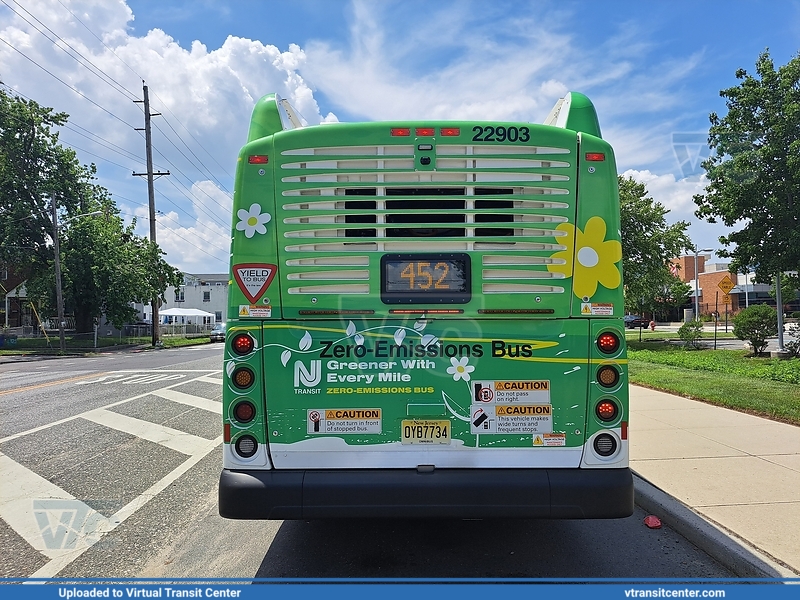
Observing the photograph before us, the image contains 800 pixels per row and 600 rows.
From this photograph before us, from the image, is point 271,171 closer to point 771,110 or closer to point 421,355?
point 421,355

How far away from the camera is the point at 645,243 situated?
25.5 m

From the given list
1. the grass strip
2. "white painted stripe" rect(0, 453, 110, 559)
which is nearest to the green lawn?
the grass strip

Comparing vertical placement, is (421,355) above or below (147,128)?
below

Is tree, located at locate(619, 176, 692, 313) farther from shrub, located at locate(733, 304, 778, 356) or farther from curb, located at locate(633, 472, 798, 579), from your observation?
curb, located at locate(633, 472, 798, 579)

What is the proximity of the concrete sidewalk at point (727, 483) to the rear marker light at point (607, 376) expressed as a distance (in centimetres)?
147

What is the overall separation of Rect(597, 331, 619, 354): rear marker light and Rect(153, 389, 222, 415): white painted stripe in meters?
8.00

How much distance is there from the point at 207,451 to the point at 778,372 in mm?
12034

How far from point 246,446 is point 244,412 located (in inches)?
8.4

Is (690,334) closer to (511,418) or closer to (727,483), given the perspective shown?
(727,483)

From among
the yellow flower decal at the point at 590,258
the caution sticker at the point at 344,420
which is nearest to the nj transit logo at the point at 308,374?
the caution sticker at the point at 344,420

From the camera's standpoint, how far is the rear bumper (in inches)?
142

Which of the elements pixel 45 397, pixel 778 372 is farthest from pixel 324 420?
pixel 778 372

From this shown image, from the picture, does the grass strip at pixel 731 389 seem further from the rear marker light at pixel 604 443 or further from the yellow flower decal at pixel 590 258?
the yellow flower decal at pixel 590 258

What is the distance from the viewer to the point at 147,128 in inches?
1563
